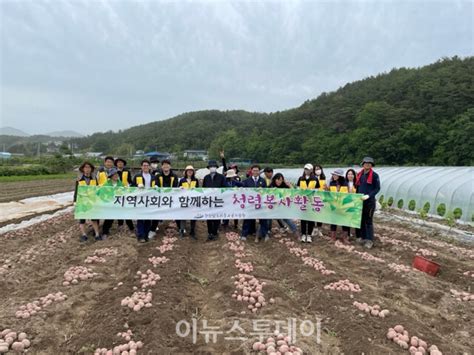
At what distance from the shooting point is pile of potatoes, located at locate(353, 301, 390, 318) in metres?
4.16

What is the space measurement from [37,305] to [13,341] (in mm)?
871

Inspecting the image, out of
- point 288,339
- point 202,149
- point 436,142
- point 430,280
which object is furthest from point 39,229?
point 202,149

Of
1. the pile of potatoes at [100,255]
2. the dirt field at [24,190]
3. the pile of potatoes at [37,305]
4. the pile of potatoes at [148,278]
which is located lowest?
the dirt field at [24,190]

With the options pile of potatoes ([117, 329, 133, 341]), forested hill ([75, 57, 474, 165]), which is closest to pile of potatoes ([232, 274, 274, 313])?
pile of potatoes ([117, 329, 133, 341])

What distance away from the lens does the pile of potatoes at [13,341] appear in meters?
3.40

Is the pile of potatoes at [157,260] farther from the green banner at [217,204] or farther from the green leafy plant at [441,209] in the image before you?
the green leafy plant at [441,209]

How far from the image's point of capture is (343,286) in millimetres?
4969

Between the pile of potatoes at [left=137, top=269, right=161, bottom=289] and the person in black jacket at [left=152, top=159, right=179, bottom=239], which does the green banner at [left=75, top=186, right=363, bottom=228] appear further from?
the pile of potatoes at [left=137, top=269, right=161, bottom=289]

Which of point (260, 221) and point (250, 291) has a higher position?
point (260, 221)

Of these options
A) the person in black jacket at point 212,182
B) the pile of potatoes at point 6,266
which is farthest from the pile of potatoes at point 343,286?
the pile of potatoes at point 6,266

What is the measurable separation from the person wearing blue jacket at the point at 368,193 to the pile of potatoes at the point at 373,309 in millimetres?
3337

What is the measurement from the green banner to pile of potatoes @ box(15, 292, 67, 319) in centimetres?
307

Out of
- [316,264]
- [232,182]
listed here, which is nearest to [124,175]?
[232,182]

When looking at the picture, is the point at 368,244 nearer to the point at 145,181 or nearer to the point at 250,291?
the point at 250,291
